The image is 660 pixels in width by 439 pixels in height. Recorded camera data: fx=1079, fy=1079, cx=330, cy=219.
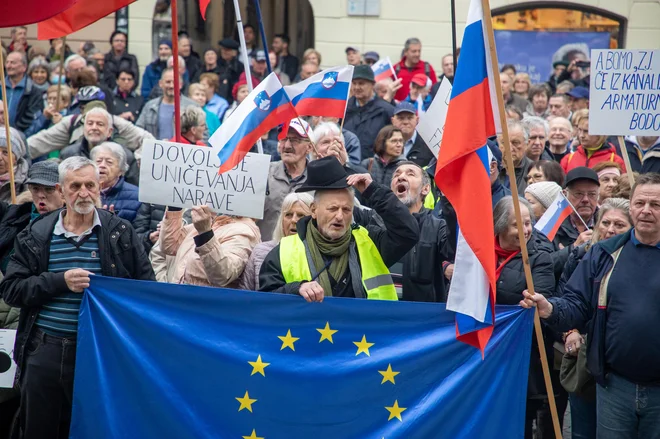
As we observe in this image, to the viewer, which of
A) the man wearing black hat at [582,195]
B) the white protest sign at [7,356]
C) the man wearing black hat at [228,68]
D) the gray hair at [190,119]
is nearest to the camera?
the white protest sign at [7,356]

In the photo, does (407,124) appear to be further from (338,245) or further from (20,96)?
(20,96)

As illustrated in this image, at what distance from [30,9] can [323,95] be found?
7.24 feet

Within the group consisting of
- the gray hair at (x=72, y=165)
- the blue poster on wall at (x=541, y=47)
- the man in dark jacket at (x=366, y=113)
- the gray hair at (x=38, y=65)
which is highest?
the blue poster on wall at (x=541, y=47)

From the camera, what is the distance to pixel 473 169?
5.53 m

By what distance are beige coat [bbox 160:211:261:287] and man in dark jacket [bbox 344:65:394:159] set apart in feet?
14.7

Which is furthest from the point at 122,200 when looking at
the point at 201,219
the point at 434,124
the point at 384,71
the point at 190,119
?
the point at 384,71

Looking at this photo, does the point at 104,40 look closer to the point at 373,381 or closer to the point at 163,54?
the point at 163,54

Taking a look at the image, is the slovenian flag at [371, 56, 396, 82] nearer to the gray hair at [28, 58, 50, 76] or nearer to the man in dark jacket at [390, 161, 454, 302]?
the gray hair at [28, 58, 50, 76]

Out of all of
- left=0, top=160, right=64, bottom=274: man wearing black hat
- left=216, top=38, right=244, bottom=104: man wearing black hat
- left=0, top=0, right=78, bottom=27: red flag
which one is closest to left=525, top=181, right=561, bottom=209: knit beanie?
left=0, top=160, right=64, bottom=274: man wearing black hat

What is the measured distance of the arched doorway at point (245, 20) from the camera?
19344 millimetres

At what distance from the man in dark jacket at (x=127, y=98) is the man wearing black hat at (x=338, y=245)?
25.5 feet

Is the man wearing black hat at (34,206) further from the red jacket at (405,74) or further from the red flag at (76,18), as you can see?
the red jacket at (405,74)

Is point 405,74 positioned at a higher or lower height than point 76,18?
higher

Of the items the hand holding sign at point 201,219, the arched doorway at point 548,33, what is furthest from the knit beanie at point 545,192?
the arched doorway at point 548,33
